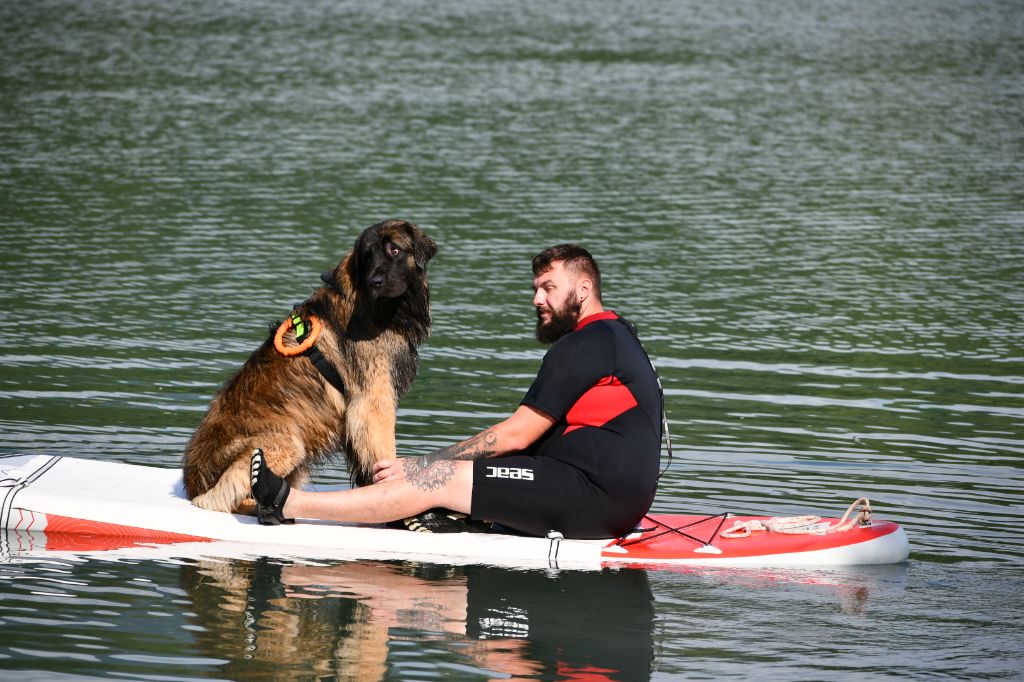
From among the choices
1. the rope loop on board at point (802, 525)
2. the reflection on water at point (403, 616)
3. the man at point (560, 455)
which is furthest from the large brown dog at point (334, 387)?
the rope loop on board at point (802, 525)

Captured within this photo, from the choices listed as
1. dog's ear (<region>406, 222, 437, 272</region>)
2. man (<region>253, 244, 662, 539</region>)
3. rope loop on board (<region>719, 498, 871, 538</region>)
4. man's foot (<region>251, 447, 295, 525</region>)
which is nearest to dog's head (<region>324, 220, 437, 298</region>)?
dog's ear (<region>406, 222, 437, 272</region>)

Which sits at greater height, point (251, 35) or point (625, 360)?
point (251, 35)

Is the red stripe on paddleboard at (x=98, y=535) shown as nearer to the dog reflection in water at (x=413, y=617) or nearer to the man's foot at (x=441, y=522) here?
the dog reflection in water at (x=413, y=617)

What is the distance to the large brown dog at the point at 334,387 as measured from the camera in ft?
24.1

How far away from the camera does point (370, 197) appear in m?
18.8

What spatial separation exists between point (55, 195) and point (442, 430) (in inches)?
407

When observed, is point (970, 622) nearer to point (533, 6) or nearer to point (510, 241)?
point (510, 241)

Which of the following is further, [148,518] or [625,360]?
[148,518]

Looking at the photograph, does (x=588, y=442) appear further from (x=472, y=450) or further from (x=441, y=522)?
(x=441, y=522)

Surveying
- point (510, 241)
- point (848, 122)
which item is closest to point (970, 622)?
point (510, 241)

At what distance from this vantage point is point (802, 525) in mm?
7473

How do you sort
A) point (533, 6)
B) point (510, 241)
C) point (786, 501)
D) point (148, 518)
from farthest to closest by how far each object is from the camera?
point (533, 6) < point (510, 241) < point (786, 501) < point (148, 518)

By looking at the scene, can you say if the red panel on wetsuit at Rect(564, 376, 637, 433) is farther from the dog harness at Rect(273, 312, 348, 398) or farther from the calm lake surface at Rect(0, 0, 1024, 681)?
the dog harness at Rect(273, 312, 348, 398)

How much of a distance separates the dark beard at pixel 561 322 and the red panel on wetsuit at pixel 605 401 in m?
0.37
